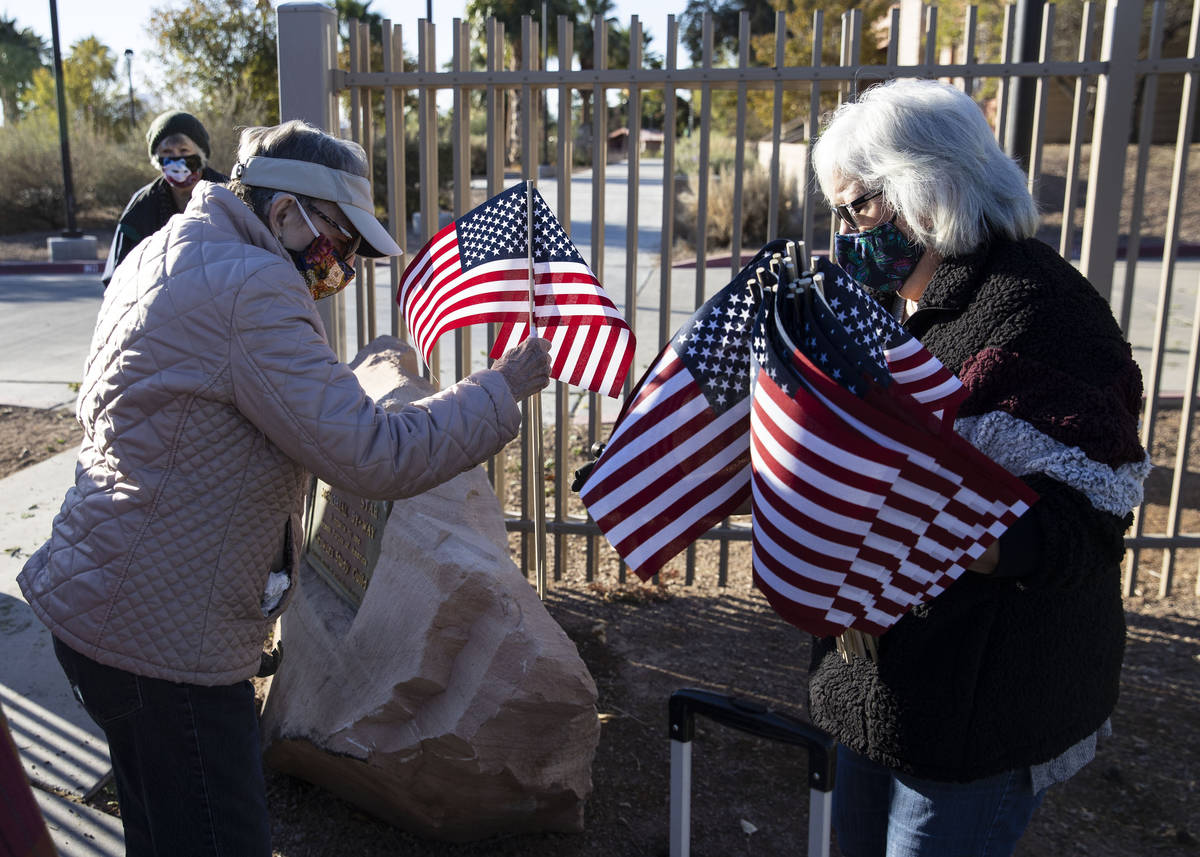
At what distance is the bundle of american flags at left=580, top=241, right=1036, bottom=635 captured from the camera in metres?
1.74

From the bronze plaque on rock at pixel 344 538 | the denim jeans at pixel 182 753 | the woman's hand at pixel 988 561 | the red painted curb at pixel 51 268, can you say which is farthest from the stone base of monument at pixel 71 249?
the woman's hand at pixel 988 561

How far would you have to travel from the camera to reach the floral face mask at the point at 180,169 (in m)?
5.35

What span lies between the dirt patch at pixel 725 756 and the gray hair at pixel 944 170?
2.16 metres

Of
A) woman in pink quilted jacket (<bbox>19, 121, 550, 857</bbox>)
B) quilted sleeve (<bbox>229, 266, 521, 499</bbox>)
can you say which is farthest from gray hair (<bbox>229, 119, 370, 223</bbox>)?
quilted sleeve (<bbox>229, 266, 521, 499</bbox>)

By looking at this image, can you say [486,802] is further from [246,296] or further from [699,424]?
[246,296]

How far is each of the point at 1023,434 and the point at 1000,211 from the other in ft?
1.56

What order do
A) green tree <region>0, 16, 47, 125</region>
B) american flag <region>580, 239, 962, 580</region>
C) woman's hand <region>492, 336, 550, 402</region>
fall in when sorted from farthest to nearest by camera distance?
green tree <region>0, 16, 47, 125</region> → woman's hand <region>492, 336, 550, 402</region> → american flag <region>580, 239, 962, 580</region>

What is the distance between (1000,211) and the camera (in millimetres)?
2020

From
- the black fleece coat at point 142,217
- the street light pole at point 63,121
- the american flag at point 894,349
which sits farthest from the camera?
the street light pole at point 63,121

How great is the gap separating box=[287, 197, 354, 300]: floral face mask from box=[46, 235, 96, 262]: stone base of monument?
A: 17497 millimetres

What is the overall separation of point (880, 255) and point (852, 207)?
114 mm

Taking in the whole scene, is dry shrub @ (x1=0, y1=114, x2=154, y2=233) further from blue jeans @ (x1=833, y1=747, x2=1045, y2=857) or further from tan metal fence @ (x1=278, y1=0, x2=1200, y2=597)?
blue jeans @ (x1=833, y1=747, x2=1045, y2=857)

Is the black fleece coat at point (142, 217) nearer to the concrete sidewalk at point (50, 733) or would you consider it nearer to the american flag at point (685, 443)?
the concrete sidewalk at point (50, 733)

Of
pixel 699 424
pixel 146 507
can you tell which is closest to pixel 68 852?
pixel 146 507
